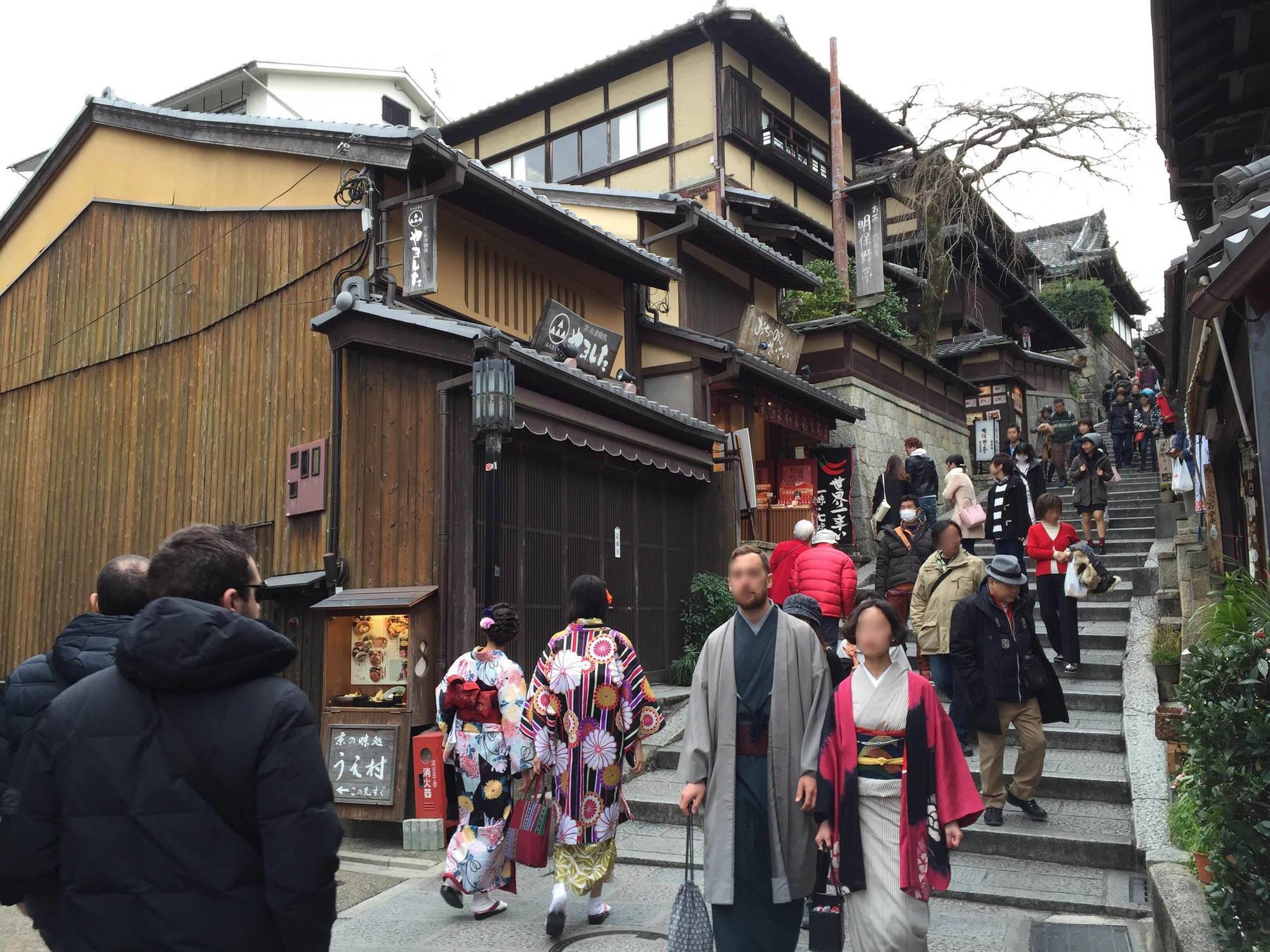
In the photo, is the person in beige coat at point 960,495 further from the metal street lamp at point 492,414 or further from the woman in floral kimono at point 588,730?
the woman in floral kimono at point 588,730

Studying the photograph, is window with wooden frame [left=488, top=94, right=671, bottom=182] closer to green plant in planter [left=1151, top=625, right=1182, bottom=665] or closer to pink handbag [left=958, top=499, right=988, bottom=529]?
pink handbag [left=958, top=499, right=988, bottom=529]

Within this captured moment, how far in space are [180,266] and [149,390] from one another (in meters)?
1.76

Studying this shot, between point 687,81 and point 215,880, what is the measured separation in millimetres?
23401

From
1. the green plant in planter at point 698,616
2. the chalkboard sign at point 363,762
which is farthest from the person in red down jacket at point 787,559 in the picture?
the chalkboard sign at point 363,762

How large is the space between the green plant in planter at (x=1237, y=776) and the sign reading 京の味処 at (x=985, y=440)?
84.8ft

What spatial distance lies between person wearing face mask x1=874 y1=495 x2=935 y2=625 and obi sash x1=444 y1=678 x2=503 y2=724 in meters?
5.79

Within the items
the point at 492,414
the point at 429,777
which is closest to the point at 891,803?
the point at 429,777

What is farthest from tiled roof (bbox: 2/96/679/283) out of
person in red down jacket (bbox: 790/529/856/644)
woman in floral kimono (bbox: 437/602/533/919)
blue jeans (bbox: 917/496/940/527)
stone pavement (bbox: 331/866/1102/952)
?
stone pavement (bbox: 331/866/1102/952)

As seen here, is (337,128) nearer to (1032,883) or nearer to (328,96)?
(1032,883)

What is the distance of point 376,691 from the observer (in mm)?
10148

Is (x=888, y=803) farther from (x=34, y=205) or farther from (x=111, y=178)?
(x=34, y=205)

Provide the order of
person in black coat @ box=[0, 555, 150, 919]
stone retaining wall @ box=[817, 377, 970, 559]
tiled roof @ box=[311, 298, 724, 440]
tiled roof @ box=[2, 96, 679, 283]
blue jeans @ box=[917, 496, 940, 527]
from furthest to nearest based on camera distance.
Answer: stone retaining wall @ box=[817, 377, 970, 559], blue jeans @ box=[917, 496, 940, 527], tiled roof @ box=[2, 96, 679, 283], tiled roof @ box=[311, 298, 724, 440], person in black coat @ box=[0, 555, 150, 919]

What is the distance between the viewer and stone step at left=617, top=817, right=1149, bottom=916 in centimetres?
636

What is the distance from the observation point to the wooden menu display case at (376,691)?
365 inches
